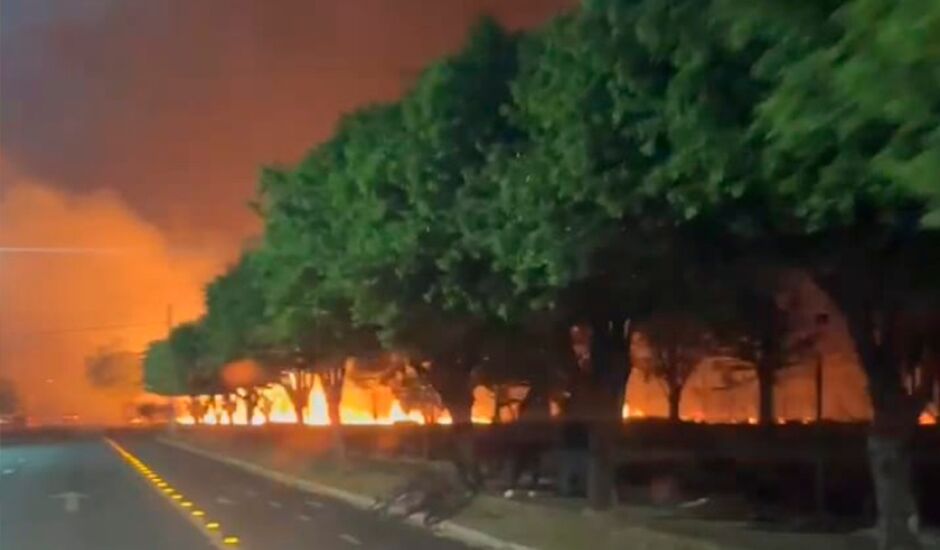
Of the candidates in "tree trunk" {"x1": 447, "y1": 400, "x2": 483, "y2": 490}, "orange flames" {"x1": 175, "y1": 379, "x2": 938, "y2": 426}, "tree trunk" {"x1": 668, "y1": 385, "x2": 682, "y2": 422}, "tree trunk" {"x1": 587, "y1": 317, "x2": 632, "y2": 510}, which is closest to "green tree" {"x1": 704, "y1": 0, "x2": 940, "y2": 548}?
"tree trunk" {"x1": 587, "y1": 317, "x2": 632, "y2": 510}

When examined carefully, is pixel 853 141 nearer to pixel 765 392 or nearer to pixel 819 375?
pixel 765 392

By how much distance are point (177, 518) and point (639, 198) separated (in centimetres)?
1979

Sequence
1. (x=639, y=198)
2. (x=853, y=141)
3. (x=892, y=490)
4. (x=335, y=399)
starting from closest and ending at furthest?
(x=853, y=141) → (x=639, y=198) → (x=892, y=490) → (x=335, y=399)

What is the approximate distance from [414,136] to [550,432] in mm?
27914

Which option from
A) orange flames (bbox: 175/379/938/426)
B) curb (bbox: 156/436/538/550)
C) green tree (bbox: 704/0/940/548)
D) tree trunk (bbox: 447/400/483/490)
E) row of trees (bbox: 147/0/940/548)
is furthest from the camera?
orange flames (bbox: 175/379/938/426)

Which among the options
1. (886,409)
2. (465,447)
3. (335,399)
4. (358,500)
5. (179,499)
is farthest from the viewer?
(335,399)

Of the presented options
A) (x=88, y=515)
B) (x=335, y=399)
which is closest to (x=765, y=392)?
Result: (x=335, y=399)

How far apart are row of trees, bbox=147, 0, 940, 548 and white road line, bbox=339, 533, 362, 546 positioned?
4193 mm

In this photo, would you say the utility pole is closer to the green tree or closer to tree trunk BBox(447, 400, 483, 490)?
tree trunk BBox(447, 400, 483, 490)

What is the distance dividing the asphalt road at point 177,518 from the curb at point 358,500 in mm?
526

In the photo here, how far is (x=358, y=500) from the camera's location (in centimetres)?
4572

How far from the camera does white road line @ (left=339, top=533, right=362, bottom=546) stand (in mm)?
28984

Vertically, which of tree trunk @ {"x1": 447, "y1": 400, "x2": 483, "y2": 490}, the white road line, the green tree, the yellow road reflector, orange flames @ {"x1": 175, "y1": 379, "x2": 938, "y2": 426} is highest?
orange flames @ {"x1": 175, "y1": 379, "x2": 938, "y2": 426}

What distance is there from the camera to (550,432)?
55.3 metres
